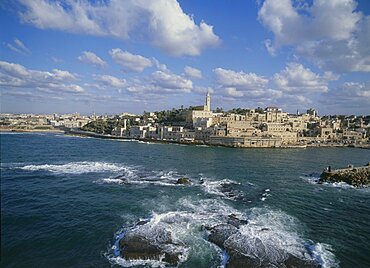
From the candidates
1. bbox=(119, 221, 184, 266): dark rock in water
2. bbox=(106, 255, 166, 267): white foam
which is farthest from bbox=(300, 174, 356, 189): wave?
bbox=(106, 255, 166, 267): white foam

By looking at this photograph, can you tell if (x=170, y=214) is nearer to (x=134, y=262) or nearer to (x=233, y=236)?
(x=233, y=236)

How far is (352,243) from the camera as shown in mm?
14805

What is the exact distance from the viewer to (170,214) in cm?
1753

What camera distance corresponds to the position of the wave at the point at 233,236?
41.9 feet

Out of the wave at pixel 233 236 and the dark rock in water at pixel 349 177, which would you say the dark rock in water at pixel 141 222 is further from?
the dark rock in water at pixel 349 177

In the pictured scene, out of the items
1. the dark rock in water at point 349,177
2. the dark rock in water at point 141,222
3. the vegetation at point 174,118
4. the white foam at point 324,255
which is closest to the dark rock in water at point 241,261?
the white foam at point 324,255

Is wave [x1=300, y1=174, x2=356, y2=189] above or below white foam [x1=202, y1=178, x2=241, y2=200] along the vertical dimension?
below

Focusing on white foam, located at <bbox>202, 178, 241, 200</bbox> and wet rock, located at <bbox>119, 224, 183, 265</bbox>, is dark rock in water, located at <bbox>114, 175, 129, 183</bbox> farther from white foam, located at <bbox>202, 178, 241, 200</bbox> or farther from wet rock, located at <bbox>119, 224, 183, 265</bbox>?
wet rock, located at <bbox>119, 224, 183, 265</bbox>

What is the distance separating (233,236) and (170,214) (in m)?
4.55

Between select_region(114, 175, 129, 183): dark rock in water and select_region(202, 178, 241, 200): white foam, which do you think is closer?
select_region(202, 178, 241, 200): white foam

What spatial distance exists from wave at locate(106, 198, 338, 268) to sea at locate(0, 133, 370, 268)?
6 cm

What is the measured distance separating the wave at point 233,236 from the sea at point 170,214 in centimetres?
6

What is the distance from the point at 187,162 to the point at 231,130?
32722mm

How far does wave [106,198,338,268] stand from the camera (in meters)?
12.8
